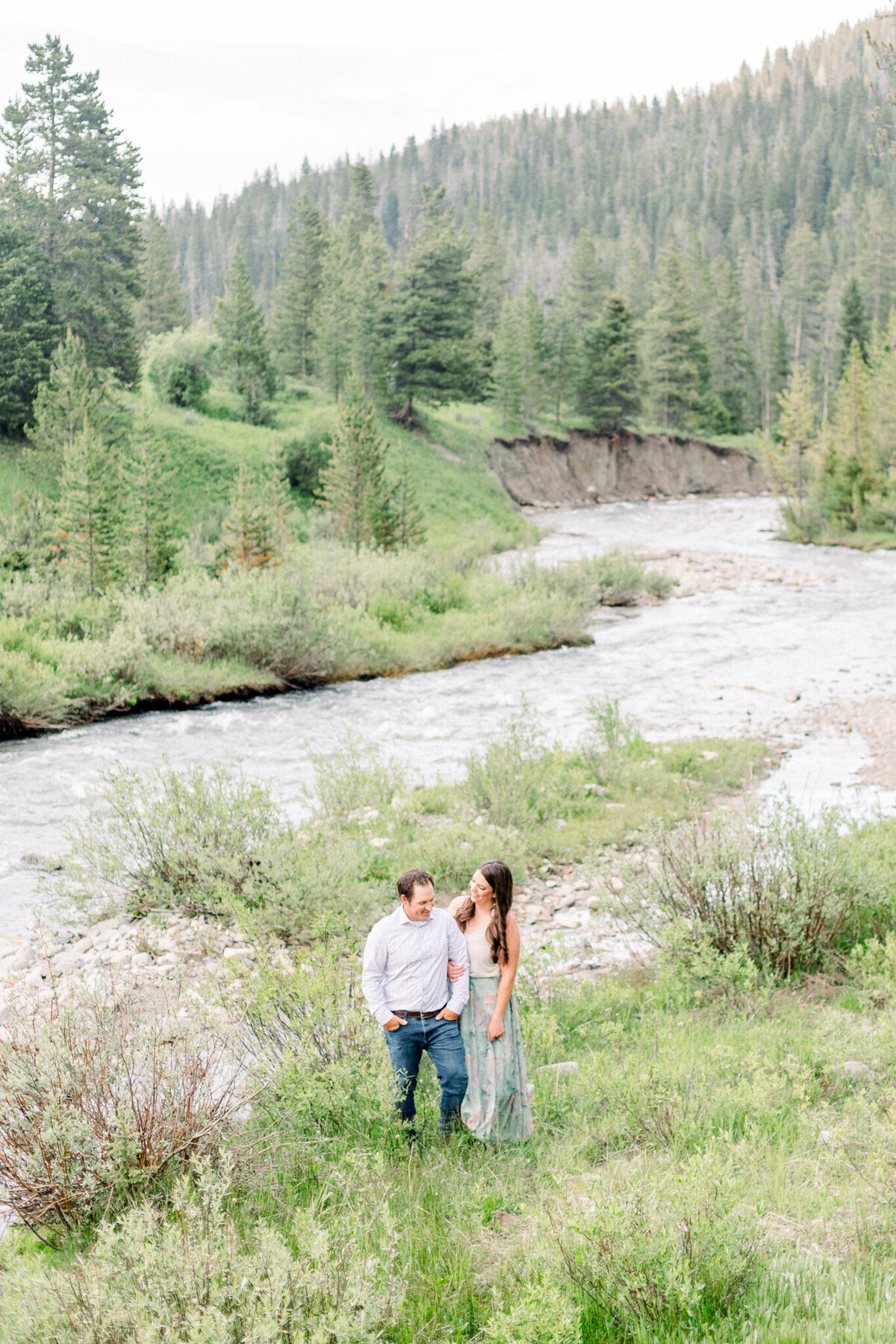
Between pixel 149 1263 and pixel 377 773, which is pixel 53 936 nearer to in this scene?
pixel 377 773

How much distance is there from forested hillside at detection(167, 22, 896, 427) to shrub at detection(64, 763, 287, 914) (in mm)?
67924

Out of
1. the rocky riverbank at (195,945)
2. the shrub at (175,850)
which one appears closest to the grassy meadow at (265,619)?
the shrub at (175,850)

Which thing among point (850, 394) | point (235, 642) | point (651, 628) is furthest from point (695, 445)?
point (235, 642)

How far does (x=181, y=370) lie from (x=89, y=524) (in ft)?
85.7

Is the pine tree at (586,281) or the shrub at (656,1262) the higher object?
the pine tree at (586,281)

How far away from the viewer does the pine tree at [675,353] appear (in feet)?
224

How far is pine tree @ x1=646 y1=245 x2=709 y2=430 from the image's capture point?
68.1 meters

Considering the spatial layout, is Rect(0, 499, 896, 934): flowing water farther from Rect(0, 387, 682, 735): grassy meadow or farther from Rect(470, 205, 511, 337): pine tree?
Rect(470, 205, 511, 337): pine tree

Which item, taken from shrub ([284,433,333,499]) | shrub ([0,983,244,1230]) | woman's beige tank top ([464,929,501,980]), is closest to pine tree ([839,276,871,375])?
shrub ([284,433,333,499])

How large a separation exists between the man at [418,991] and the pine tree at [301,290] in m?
59.9

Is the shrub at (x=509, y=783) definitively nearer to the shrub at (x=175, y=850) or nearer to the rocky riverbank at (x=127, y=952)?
the shrub at (x=175, y=850)

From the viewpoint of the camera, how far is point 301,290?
201ft

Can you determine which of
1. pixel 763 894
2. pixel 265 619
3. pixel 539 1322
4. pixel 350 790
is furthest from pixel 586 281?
pixel 539 1322

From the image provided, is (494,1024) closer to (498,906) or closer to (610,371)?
(498,906)
